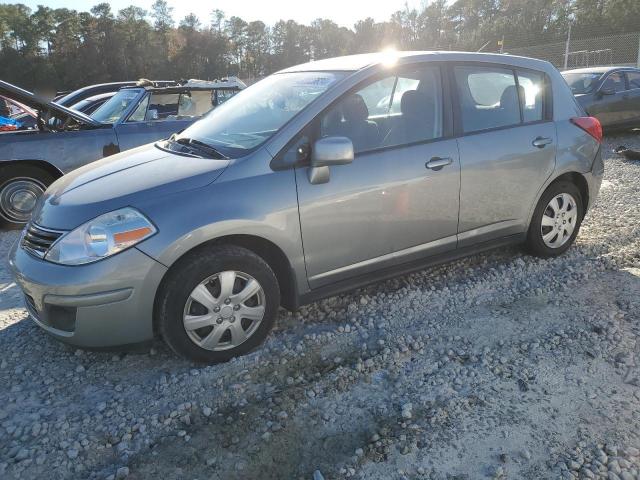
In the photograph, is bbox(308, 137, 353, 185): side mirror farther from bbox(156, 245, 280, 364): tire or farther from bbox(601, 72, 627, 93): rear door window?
bbox(601, 72, 627, 93): rear door window

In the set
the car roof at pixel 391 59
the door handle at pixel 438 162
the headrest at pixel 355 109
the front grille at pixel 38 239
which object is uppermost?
the car roof at pixel 391 59

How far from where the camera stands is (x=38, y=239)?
2859 millimetres

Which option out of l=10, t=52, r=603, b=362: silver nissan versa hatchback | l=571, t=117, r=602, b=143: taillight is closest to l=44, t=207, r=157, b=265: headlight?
l=10, t=52, r=603, b=362: silver nissan versa hatchback

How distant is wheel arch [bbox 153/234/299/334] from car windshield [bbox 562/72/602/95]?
9600 millimetres

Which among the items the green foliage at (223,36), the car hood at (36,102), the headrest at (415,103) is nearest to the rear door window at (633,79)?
the headrest at (415,103)

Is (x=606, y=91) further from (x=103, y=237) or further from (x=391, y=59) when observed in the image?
(x=103, y=237)

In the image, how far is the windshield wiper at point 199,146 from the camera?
10.3 ft

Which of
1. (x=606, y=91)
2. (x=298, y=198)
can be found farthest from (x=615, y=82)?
(x=298, y=198)

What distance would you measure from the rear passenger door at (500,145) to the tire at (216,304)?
5.40ft

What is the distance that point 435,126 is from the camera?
3.56 metres

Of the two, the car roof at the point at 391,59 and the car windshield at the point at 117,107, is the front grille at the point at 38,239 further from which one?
the car windshield at the point at 117,107

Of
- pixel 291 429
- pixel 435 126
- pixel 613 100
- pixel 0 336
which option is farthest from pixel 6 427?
pixel 613 100

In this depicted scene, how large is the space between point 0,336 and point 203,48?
2801 inches

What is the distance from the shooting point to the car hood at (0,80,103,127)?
546cm
